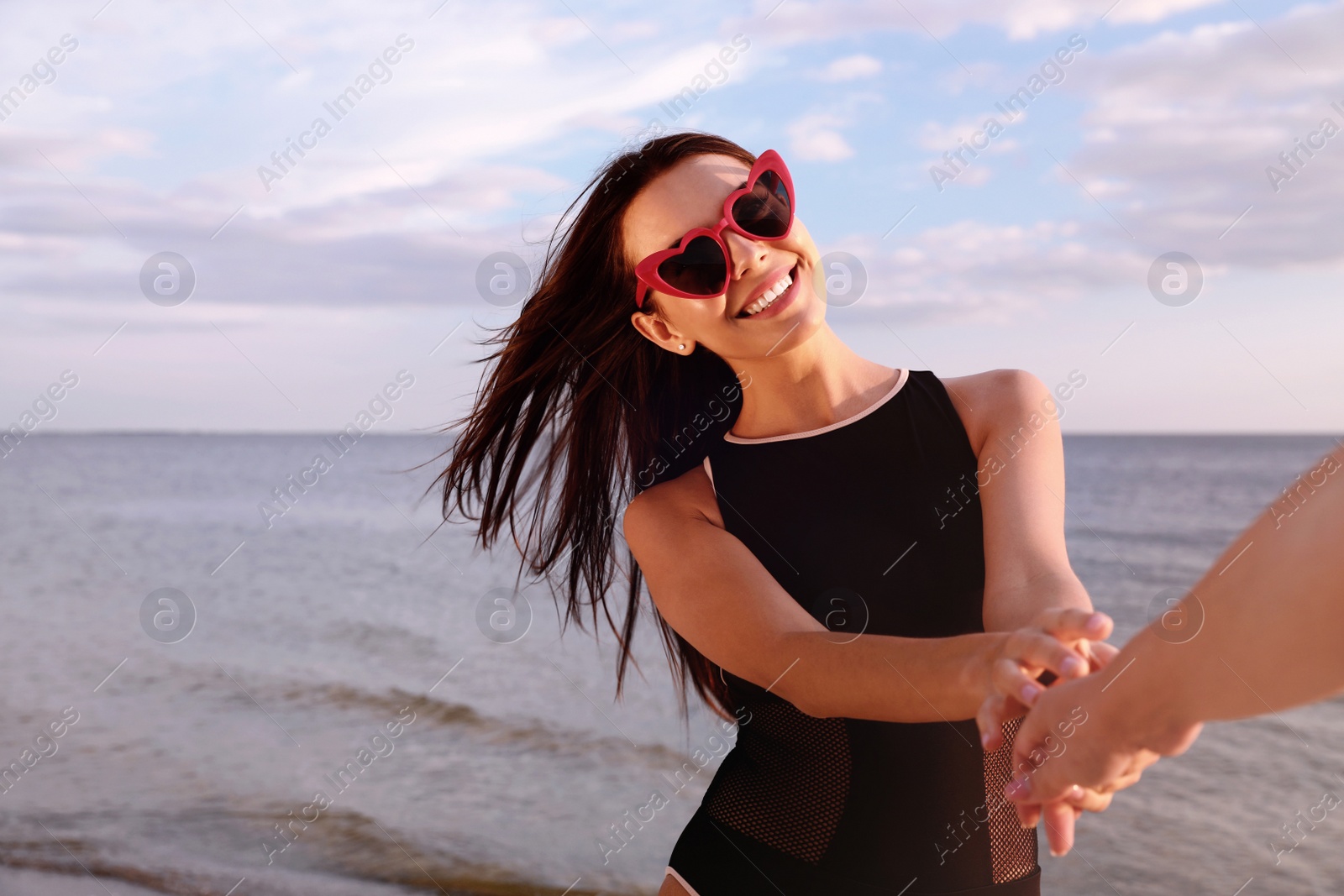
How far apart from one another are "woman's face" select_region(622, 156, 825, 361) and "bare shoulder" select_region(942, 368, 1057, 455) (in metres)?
0.40

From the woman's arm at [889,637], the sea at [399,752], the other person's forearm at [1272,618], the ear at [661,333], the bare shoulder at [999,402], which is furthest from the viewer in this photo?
the sea at [399,752]

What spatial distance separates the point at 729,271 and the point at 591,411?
745 mm

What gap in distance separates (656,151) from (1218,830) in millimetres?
6507

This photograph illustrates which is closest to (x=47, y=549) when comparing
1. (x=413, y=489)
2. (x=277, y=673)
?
(x=277, y=673)

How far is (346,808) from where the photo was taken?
24.3 feet

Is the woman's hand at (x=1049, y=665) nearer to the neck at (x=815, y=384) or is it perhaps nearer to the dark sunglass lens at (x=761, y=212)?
the neck at (x=815, y=384)

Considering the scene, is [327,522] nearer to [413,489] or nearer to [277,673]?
[413,489]

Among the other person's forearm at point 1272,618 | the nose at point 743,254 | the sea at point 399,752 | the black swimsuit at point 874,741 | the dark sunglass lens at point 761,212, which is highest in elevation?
the other person's forearm at point 1272,618

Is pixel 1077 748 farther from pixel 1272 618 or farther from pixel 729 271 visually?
pixel 729 271

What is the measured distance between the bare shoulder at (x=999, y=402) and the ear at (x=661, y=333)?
28.7 inches

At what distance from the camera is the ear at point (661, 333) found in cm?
274

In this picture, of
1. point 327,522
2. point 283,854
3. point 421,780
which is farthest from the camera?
point 327,522

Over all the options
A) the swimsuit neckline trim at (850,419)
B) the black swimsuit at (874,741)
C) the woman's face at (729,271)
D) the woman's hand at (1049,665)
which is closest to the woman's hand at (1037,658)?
the woman's hand at (1049,665)

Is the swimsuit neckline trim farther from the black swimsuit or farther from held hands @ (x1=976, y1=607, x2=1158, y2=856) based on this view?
held hands @ (x1=976, y1=607, x2=1158, y2=856)
